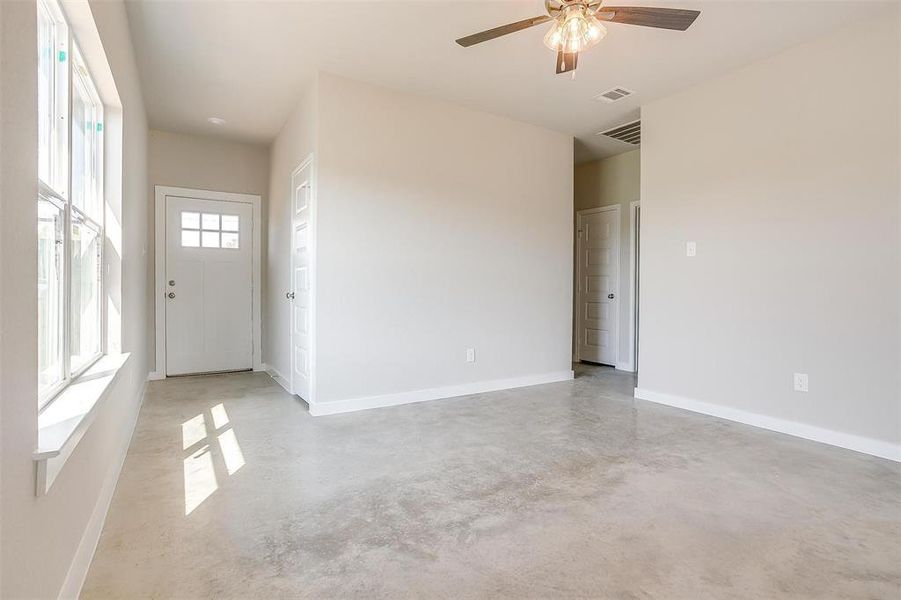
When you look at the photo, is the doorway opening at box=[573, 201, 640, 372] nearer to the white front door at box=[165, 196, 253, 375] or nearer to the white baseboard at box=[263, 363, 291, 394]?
the white baseboard at box=[263, 363, 291, 394]

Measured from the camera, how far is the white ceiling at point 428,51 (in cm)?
276

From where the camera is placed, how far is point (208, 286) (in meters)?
5.24

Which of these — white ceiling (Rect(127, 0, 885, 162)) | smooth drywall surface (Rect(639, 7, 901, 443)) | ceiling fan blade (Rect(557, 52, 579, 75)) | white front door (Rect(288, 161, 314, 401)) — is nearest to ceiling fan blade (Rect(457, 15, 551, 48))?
ceiling fan blade (Rect(557, 52, 579, 75))

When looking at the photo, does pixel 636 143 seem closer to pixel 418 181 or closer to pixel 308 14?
pixel 418 181

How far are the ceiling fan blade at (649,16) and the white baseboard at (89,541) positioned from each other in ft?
10.1

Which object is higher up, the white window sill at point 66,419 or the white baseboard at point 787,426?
the white window sill at point 66,419

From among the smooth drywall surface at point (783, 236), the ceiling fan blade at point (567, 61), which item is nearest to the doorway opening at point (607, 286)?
the smooth drywall surface at point (783, 236)

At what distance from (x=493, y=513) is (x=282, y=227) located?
382cm

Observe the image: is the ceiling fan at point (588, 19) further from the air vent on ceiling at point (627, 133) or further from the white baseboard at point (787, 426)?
the white baseboard at point (787, 426)

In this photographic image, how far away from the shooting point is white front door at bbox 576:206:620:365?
5.92 m

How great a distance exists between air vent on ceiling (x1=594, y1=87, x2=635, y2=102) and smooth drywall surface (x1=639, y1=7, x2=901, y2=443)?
338 mm

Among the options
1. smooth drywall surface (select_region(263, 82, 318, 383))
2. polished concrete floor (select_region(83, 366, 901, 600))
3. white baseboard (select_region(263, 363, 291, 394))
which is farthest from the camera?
white baseboard (select_region(263, 363, 291, 394))

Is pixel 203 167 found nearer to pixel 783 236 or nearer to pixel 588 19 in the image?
pixel 588 19

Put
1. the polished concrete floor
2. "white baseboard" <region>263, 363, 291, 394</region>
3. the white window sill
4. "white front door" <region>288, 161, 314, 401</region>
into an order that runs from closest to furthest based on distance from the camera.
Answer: the white window sill
the polished concrete floor
"white front door" <region>288, 161, 314, 401</region>
"white baseboard" <region>263, 363, 291, 394</region>
